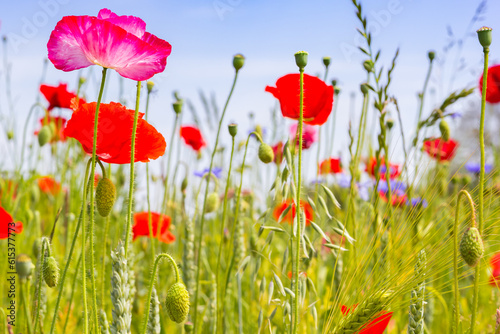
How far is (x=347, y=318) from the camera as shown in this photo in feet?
2.89

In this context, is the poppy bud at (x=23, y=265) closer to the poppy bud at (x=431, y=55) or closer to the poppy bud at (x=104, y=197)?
the poppy bud at (x=104, y=197)

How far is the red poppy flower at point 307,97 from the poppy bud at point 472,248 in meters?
0.53

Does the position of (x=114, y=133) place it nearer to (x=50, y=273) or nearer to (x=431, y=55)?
(x=50, y=273)

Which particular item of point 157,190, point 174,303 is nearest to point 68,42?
point 174,303

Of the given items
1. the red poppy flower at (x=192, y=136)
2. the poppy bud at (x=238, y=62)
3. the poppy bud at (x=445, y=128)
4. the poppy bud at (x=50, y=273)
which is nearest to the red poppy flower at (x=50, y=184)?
the red poppy flower at (x=192, y=136)

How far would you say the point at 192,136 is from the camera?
2.44 metres

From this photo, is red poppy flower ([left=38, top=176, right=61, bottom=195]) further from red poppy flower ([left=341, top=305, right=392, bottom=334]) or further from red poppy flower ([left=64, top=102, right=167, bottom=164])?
red poppy flower ([left=341, top=305, right=392, bottom=334])

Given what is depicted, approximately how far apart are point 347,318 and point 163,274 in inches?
47.3

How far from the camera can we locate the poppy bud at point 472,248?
30.6 inches

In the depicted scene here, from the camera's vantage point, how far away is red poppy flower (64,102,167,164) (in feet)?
3.06

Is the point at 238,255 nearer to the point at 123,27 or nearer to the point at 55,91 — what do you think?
the point at 123,27

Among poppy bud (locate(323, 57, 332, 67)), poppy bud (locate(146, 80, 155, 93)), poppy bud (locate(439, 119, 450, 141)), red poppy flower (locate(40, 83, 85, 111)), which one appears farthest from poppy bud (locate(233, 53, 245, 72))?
red poppy flower (locate(40, 83, 85, 111))

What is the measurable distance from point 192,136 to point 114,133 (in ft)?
4.94

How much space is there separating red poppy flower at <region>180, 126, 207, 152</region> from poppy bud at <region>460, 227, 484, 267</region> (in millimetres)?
1772
